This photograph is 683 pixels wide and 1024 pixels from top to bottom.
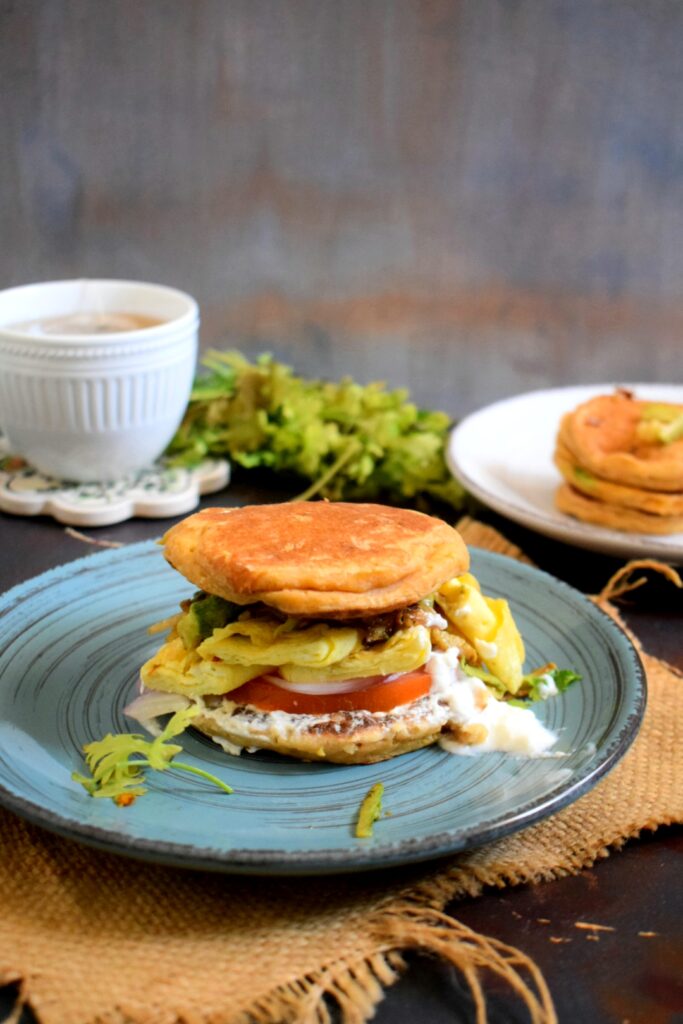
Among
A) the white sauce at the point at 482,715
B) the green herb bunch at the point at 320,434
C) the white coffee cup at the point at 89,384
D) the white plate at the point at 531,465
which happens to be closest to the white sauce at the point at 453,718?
the white sauce at the point at 482,715

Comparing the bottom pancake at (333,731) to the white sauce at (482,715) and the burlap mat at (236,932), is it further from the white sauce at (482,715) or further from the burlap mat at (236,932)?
the burlap mat at (236,932)

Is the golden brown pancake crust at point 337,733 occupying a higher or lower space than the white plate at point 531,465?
higher

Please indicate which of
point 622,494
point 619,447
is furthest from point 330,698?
point 619,447

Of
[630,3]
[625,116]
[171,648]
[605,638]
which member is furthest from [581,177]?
[171,648]

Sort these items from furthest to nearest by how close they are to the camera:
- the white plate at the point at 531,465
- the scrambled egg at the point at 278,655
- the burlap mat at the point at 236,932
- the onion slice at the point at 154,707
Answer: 1. the white plate at the point at 531,465
2. the onion slice at the point at 154,707
3. the scrambled egg at the point at 278,655
4. the burlap mat at the point at 236,932

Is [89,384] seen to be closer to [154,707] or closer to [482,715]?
[154,707]

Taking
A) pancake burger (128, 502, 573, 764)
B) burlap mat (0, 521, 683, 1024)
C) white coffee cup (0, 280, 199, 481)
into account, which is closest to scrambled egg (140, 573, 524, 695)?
pancake burger (128, 502, 573, 764)
